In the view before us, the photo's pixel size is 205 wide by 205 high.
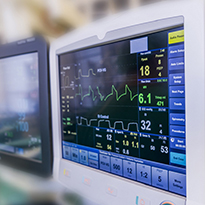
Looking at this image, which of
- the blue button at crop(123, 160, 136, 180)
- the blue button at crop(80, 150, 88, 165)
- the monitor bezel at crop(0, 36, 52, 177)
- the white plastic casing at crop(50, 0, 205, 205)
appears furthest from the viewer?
the monitor bezel at crop(0, 36, 52, 177)

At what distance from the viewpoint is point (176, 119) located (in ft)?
1.53

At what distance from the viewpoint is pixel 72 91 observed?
0.70m

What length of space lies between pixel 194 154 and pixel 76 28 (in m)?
0.49

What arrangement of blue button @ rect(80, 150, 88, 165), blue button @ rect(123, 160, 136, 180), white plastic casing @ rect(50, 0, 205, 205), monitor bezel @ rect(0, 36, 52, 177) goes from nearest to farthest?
white plastic casing @ rect(50, 0, 205, 205) < blue button @ rect(123, 160, 136, 180) < blue button @ rect(80, 150, 88, 165) < monitor bezel @ rect(0, 36, 52, 177)

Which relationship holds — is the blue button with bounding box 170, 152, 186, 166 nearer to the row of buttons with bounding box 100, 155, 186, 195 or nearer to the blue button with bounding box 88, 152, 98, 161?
the row of buttons with bounding box 100, 155, 186, 195

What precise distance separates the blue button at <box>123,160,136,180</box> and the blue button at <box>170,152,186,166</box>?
108mm

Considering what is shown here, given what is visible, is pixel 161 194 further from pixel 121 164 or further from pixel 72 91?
pixel 72 91

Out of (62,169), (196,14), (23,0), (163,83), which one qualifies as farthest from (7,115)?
(196,14)

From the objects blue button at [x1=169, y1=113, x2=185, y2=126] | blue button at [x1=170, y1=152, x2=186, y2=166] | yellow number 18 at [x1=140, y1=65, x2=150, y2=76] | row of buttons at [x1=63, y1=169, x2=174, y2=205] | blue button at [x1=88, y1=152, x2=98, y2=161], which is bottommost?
row of buttons at [x1=63, y1=169, x2=174, y2=205]

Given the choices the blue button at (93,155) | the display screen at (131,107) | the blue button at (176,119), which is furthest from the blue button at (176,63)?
the blue button at (93,155)

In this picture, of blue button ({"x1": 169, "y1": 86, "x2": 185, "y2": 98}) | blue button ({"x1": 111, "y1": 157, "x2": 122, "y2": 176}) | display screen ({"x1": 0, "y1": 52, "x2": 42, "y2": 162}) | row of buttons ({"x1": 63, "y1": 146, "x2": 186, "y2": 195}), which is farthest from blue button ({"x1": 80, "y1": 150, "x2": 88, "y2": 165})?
blue button ({"x1": 169, "y1": 86, "x2": 185, "y2": 98})

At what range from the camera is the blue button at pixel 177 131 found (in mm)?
458

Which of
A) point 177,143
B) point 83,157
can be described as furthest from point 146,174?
point 83,157

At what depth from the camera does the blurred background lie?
2.04 ft
